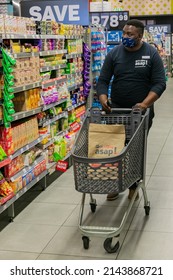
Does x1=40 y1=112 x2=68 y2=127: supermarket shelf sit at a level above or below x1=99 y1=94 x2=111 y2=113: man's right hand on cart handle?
below

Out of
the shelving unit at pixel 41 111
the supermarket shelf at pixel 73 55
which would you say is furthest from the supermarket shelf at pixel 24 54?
the supermarket shelf at pixel 73 55

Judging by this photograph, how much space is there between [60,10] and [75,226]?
373 centimetres

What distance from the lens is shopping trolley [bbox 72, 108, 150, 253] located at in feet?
11.3

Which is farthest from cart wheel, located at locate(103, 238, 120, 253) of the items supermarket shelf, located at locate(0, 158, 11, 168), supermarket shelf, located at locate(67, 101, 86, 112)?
supermarket shelf, located at locate(67, 101, 86, 112)

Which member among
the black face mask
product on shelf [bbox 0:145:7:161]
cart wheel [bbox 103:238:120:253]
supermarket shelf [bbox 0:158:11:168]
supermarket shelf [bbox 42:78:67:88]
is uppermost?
the black face mask

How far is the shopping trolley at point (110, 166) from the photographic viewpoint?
3.46 metres

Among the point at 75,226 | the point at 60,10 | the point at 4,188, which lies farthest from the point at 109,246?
the point at 60,10

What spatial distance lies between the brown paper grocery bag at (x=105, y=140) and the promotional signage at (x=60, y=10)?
10.8ft

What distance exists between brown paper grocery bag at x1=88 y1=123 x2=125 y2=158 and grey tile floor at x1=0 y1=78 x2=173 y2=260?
74 cm

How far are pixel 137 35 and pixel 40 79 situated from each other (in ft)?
4.17

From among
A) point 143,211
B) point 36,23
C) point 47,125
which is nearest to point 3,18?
point 36,23

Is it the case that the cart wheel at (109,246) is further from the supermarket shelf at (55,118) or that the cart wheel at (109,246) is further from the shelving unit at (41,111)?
the supermarket shelf at (55,118)

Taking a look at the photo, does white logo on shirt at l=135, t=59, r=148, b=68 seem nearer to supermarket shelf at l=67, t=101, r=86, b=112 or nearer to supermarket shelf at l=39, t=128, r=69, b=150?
supermarket shelf at l=39, t=128, r=69, b=150

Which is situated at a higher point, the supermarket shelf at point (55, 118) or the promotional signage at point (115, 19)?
the promotional signage at point (115, 19)
